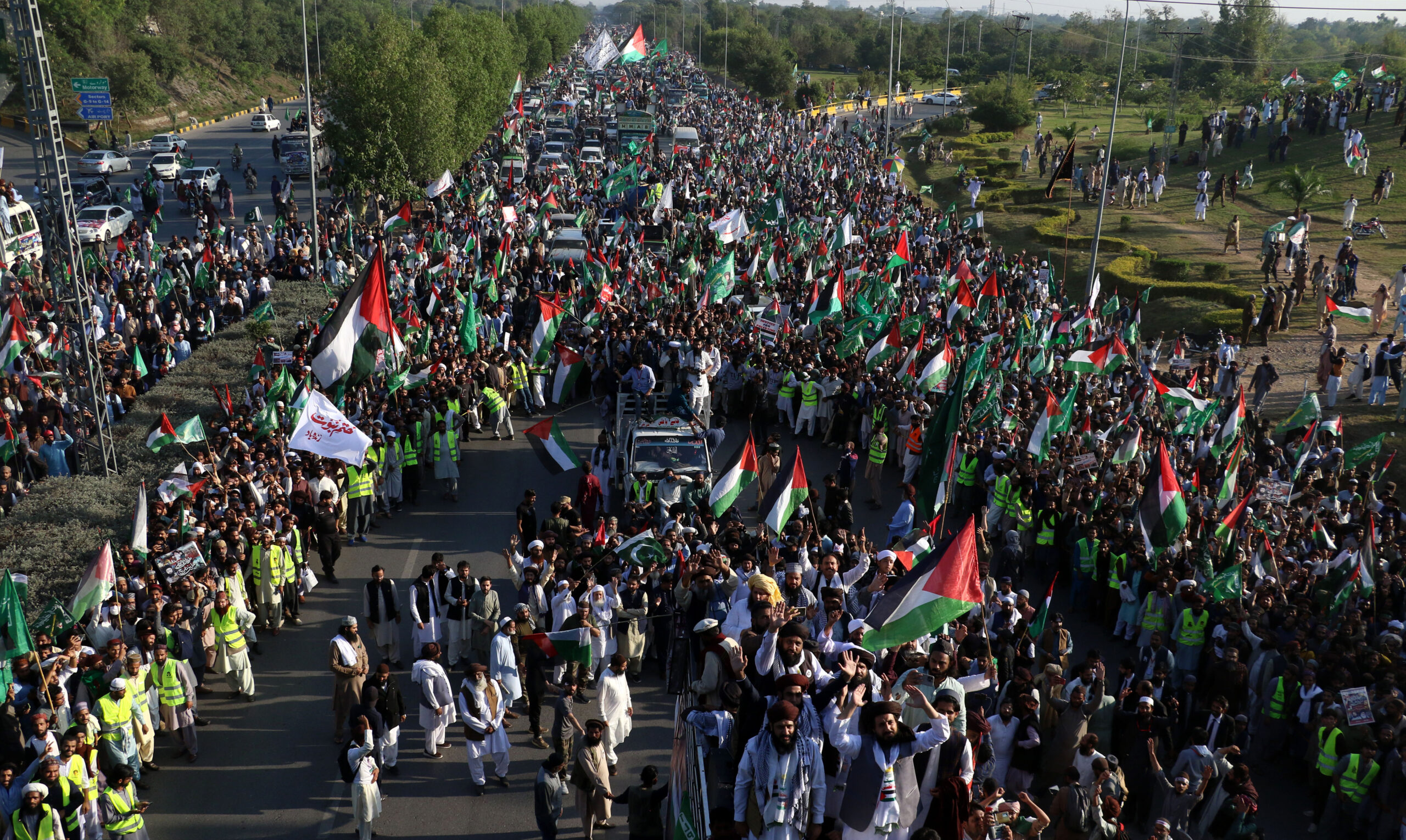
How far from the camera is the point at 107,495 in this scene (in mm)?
15531

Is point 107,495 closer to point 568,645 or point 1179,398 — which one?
point 568,645

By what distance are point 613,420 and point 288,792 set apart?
424 inches

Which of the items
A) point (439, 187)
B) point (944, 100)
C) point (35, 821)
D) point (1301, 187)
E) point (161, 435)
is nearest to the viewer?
point (35, 821)

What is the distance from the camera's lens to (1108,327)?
82.4ft

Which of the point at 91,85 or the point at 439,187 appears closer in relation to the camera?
the point at 439,187

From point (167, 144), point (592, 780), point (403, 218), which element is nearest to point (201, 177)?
point (167, 144)

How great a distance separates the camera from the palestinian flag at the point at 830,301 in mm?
23000

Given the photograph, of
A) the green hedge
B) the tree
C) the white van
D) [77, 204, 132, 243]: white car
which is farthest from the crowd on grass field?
the tree

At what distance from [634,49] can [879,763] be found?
55324 millimetres

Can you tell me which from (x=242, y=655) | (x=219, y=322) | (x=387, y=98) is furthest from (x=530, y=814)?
(x=387, y=98)

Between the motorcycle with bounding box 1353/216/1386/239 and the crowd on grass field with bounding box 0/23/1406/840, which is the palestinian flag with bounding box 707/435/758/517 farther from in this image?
the motorcycle with bounding box 1353/216/1386/239

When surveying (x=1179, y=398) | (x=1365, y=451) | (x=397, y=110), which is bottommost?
(x=1365, y=451)

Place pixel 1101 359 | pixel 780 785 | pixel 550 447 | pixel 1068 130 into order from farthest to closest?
pixel 1068 130 < pixel 1101 359 < pixel 550 447 < pixel 780 785

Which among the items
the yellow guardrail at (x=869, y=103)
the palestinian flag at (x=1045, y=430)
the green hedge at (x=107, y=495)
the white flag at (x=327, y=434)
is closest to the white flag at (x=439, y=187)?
the green hedge at (x=107, y=495)
